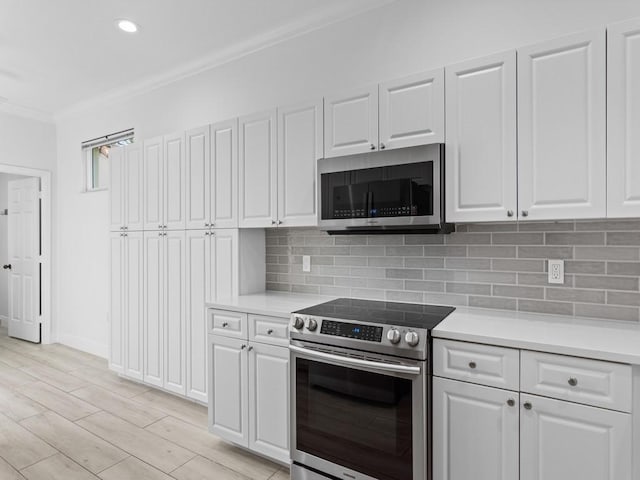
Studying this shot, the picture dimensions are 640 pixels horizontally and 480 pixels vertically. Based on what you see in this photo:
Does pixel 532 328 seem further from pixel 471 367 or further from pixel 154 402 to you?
pixel 154 402

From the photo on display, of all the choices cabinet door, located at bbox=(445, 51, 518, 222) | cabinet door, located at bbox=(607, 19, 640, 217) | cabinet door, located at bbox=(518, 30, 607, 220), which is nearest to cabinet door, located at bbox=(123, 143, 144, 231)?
cabinet door, located at bbox=(445, 51, 518, 222)

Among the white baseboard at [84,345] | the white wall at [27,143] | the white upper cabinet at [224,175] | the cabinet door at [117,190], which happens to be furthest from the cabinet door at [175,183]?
the white wall at [27,143]

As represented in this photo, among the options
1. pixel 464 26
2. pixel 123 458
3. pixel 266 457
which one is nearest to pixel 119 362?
pixel 123 458

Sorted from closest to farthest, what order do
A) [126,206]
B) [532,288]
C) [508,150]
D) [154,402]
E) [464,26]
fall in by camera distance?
[508,150]
[532,288]
[464,26]
[154,402]
[126,206]

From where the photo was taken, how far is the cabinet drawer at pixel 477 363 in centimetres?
166

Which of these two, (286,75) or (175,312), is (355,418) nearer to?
(175,312)

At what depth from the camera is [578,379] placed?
5.02ft

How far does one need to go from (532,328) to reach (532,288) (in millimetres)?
423

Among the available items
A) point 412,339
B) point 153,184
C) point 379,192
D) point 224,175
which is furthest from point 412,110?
point 153,184

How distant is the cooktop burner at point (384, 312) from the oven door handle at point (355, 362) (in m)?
0.19

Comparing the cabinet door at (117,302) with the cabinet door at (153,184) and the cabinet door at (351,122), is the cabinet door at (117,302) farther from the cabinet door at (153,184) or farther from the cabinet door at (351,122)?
the cabinet door at (351,122)

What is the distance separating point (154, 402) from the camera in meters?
3.26

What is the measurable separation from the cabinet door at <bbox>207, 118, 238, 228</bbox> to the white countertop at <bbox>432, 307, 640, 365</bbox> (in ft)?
5.64

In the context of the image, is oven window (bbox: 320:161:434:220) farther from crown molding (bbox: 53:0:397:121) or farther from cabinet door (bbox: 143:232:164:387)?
cabinet door (bbox: 143:232:164:387)
